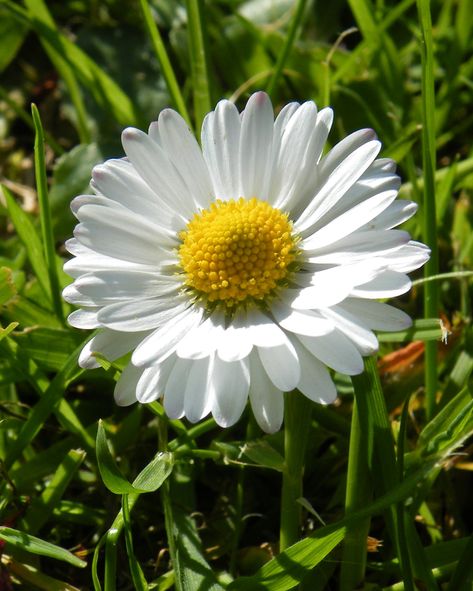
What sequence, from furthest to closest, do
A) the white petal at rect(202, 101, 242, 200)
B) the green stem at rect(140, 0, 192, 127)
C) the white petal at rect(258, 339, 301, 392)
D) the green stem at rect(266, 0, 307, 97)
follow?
1. the green stem at rect(266, 0, 307, 97)
2. the green stem at rect(140, 0, 192, 127)
3. the white petal at rect(202, 101, 242, 200)
4. the white petal at rect(258, 339, 301, 392)

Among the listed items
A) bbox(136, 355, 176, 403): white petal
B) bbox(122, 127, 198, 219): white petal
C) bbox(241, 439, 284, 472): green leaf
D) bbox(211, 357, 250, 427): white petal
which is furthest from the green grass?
bbox(122, 127, 198, 219): white petal

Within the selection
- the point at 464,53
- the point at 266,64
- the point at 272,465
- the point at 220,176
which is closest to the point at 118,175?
the point at 220,176

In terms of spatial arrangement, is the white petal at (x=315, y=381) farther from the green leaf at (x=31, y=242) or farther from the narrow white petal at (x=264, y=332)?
the green leaf at (x=31, y=242)

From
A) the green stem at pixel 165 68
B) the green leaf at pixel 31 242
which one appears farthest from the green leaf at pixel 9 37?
the green leaf at pixel 31 242

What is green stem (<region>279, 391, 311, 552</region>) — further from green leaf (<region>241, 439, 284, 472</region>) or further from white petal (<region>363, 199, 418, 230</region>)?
white petal (<region>363, 199, 418, 230</region>)

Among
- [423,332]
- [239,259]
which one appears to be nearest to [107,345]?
[239,259]

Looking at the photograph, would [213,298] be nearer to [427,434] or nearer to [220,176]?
[220,176]
